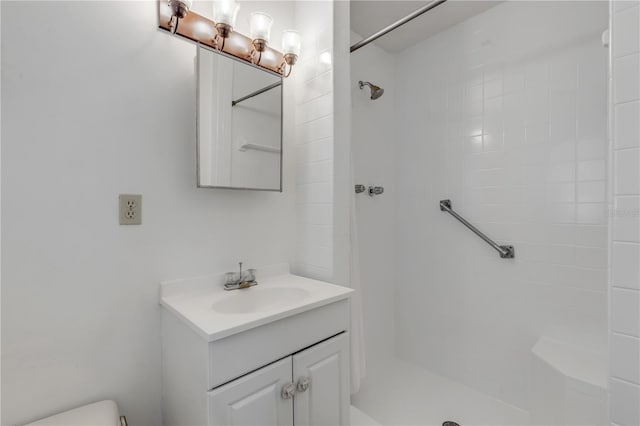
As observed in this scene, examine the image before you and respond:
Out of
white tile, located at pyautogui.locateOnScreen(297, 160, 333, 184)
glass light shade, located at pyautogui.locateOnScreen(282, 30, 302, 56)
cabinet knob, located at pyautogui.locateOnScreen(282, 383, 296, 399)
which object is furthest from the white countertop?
glass light shade, located at pyautogui.locateOnScreen(282, 30, 302, 56)

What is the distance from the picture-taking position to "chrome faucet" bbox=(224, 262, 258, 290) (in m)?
1.30

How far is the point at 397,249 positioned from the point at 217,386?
1712mm

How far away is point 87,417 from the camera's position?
90cm

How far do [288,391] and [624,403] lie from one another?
907 millimetres

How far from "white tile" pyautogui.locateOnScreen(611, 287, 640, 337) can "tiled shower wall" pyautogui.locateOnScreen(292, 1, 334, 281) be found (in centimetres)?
98

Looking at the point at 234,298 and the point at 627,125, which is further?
the point at 234,298

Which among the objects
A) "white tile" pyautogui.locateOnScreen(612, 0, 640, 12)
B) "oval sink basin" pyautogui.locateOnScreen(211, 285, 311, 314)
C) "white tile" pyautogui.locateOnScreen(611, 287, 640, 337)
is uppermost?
"white tile" pyautogui.locateOnScreen(612, 0, 640, 12)

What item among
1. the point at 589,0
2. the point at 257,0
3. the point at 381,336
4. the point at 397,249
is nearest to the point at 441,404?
the point at 381,336

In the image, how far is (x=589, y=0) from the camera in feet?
4.85

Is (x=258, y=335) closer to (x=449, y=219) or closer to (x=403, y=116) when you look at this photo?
(x=449, y=219)

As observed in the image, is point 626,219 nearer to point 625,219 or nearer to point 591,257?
point 625,219

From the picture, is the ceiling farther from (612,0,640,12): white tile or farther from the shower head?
(612,0,640,12): white tile

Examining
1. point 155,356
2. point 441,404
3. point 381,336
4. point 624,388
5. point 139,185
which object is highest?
point 139,185

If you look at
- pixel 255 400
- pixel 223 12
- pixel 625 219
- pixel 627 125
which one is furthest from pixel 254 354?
pixel 223 12
